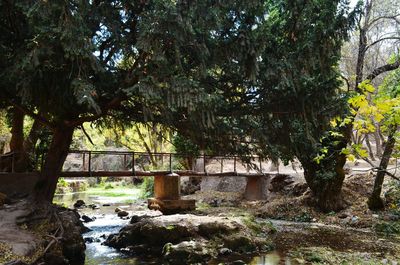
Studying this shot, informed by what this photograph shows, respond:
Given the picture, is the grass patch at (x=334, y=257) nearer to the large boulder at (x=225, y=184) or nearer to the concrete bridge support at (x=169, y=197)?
the concrete bridge support at (x=169, y=197)

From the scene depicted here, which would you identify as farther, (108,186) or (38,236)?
(108,186)

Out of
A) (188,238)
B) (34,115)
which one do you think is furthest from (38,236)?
(188,238)

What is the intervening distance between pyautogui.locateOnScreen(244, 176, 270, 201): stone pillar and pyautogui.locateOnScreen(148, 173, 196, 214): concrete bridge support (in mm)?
3982

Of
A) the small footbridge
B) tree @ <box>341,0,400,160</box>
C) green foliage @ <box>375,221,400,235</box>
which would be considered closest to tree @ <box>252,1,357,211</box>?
the small footbridge

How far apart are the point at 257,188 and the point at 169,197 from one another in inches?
205

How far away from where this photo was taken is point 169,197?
1642 centimetres

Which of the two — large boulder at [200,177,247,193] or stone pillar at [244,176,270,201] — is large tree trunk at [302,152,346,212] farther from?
large boulder at [200,177,247,193]

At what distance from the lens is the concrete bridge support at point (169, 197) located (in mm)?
16141

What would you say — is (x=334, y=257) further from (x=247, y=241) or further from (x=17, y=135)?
(x=17, y=135)

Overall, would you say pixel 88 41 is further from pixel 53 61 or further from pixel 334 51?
pixel 334 51

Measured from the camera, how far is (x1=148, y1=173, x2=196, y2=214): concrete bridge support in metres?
16.1

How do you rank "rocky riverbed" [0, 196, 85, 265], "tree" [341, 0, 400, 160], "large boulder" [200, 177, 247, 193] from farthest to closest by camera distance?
1. "large boulder" [200, 177, 247, 193]
2. "tree" [341, 0, 400, 160]
3. "rocky riverbed" [0, 196, 85, 265]

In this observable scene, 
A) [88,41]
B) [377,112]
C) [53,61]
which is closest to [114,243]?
[53,61]

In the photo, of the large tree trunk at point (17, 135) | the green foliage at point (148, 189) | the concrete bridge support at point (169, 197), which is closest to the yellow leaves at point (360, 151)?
the large tree trunk at point (17, 135)
